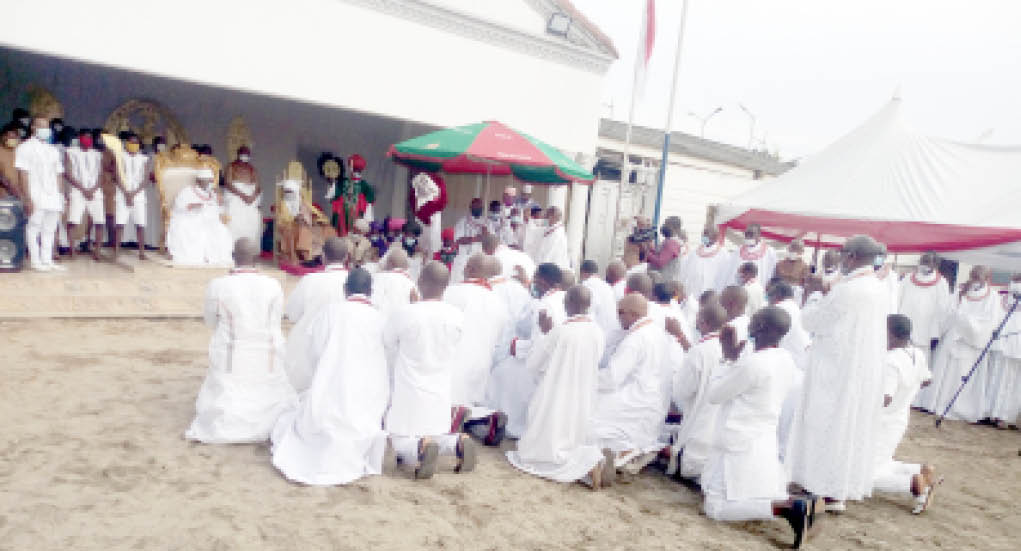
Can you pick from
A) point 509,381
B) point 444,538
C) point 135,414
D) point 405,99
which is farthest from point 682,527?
point 405,99

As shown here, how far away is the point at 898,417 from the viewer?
5.71m

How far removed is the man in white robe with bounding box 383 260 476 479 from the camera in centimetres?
482

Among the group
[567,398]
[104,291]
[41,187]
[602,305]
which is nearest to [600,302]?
[602,305]

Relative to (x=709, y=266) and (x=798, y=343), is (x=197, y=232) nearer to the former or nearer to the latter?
(x=709, y=266)

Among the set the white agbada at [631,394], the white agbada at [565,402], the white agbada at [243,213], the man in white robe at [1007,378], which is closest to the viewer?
the white agbada at [565,402]

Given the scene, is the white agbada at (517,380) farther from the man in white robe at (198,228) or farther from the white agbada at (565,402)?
the man in white robe at (198,228)

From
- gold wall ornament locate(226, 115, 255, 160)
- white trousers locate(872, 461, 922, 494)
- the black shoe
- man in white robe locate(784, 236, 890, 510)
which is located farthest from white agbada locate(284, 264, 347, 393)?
gold wall ornament locate(226, 115, 255, 160)

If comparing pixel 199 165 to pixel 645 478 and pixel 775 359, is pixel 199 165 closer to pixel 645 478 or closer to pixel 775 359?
pixel 645 478

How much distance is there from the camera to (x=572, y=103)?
13.2 meters

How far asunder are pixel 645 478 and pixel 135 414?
12.6ft

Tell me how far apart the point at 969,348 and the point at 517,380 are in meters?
6.44

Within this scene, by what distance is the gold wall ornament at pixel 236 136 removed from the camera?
41.3 feet

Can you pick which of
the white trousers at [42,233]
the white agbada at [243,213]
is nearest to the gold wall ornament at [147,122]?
the white agbada at [243,213]

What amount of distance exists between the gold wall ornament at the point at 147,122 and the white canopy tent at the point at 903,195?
9327 mm
